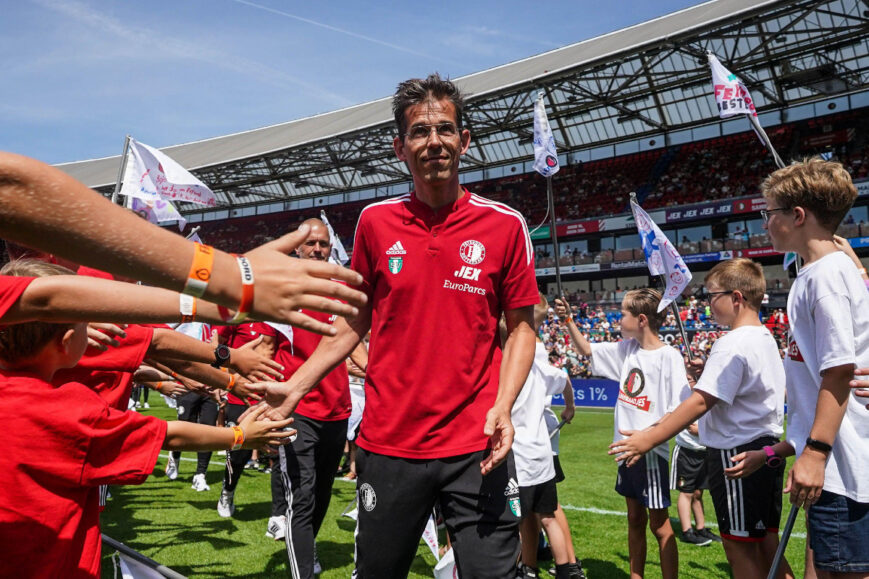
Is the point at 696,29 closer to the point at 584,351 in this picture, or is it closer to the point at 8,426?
the point at 584,351

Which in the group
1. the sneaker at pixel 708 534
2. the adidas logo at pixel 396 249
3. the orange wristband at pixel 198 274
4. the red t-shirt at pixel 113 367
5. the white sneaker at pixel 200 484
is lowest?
the sneaker at pixel 708 534

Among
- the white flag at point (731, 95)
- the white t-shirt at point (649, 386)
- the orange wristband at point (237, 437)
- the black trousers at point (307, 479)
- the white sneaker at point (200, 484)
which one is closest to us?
the orange wristband at point (237, 437)

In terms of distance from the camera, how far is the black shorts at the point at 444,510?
8.41ft

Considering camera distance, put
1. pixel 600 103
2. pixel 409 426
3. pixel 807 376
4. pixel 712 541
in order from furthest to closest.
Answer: pixel 600 103, pixel 712 541, pixel 807 376, pixel 409 426

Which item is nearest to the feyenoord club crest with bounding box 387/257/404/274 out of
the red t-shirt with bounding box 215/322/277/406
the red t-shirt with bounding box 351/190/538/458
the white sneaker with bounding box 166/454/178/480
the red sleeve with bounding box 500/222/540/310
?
the red t-shirt with bounding box 351/190/538/458

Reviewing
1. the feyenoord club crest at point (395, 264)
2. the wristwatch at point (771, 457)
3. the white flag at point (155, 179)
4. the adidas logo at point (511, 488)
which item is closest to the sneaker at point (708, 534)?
the wristwatch at point (771, 457)

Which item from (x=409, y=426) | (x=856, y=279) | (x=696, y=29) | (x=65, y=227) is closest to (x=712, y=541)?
(x=856, y=279)

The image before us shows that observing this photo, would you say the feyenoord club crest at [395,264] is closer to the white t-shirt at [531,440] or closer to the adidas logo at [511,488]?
the adidas logo at [511,488]

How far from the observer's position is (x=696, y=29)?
24.4 metres

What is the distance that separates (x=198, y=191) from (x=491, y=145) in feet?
113

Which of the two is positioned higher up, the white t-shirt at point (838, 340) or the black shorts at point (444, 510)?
the white t-shirt at point (838, 340)

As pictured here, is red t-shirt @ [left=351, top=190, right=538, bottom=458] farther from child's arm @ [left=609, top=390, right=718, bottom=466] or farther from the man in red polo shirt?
child's arm @ [left=609, top=390, right=718, bottom=466]

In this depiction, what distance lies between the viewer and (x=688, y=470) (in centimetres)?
643

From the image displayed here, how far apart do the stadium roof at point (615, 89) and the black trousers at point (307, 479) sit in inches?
966
